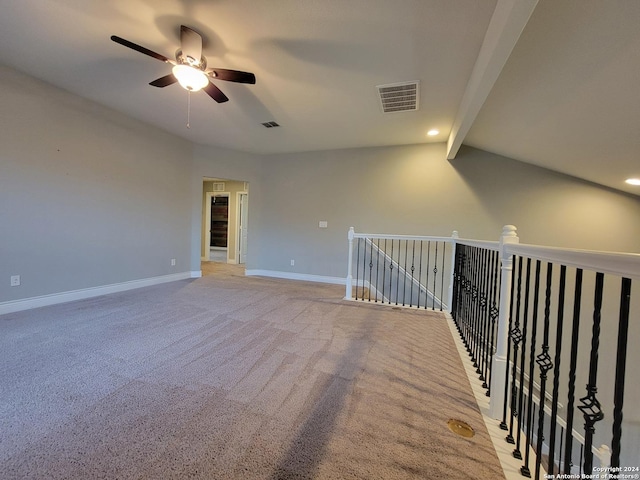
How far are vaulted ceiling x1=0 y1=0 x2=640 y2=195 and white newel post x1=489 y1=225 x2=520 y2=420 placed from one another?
131cm

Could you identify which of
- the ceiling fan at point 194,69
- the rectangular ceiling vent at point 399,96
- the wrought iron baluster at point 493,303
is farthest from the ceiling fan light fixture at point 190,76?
the wrought iron baluster at point 493,303

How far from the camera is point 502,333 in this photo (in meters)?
1.64

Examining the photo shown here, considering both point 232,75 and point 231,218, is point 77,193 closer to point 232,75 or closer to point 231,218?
point 232,75

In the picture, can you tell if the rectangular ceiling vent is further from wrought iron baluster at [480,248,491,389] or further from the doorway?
the doorway

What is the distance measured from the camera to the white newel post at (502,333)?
5.25 feet

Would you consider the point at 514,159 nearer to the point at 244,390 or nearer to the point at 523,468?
the point at 523,468

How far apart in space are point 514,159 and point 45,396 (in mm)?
5842

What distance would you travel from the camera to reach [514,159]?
167 inches

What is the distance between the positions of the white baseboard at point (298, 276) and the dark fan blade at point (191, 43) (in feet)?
13.1

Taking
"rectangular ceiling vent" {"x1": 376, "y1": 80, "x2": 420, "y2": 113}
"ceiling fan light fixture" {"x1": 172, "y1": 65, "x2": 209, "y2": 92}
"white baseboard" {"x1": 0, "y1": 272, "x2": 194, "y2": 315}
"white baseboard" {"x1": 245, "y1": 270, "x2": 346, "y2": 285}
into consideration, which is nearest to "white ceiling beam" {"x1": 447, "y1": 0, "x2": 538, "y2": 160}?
"rectangular ceiling vent" {"x1": 376, "y1": 80, "x2": 420, "y2": 113}

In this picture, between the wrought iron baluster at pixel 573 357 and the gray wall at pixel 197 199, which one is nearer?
the wrought iron baluster at pixel 573 357

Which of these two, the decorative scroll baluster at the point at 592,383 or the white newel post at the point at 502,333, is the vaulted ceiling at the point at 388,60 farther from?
the decorative scroll baluster at the point at 592,383

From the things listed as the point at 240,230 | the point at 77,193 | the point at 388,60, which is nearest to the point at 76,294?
the point at 77,193

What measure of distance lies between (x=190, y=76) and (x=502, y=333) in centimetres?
308
